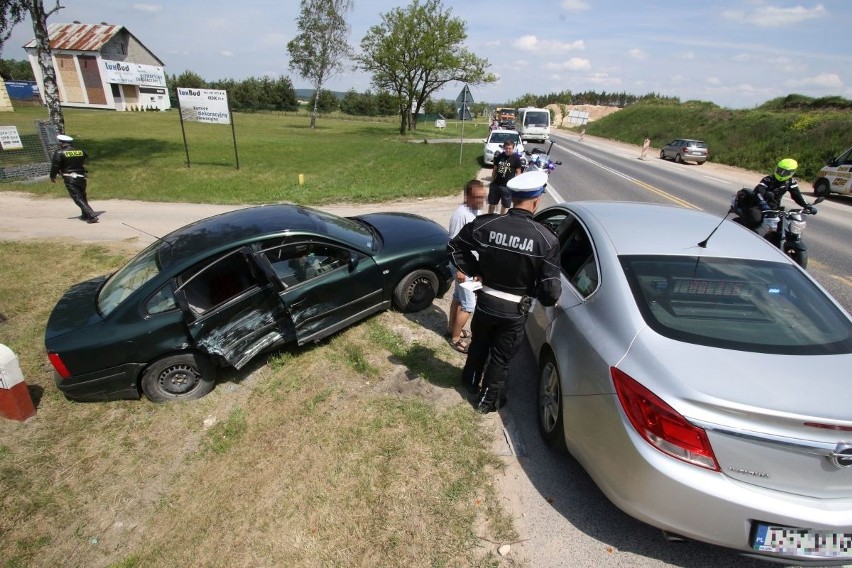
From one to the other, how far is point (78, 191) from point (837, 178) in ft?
67.0

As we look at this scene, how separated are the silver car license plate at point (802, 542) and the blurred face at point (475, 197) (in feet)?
10.7

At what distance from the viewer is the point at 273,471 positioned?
3.24 m

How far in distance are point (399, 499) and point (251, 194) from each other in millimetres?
11245

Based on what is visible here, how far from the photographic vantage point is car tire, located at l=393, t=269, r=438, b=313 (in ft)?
16.8

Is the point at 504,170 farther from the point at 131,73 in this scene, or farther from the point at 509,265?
the point at 131,73

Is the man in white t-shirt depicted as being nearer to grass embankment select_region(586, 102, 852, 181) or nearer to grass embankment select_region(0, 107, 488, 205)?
grass embankment select_region(0, 107, 488, 205)

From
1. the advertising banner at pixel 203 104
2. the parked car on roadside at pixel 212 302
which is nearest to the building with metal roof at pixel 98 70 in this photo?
the advertising banner at pixel 203 104

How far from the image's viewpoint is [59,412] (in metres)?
4.08

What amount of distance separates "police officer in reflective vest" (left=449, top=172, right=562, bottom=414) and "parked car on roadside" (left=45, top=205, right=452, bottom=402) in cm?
174

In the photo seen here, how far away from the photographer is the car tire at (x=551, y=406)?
118 inches

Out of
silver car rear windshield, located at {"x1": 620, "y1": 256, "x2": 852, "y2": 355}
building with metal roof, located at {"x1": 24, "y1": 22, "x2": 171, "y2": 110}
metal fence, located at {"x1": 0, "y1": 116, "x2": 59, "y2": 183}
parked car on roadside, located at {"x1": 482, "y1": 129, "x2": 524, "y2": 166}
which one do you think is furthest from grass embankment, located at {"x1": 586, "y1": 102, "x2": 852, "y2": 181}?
building with metal roof, located at {"x1": 24, "y1": 22, "x2": 171, "y2": 110}

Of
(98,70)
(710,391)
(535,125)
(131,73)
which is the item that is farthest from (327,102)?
(710,391)

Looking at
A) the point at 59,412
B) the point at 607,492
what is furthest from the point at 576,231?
the point at 59,412

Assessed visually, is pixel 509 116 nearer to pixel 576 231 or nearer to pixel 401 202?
pixel 401 202
